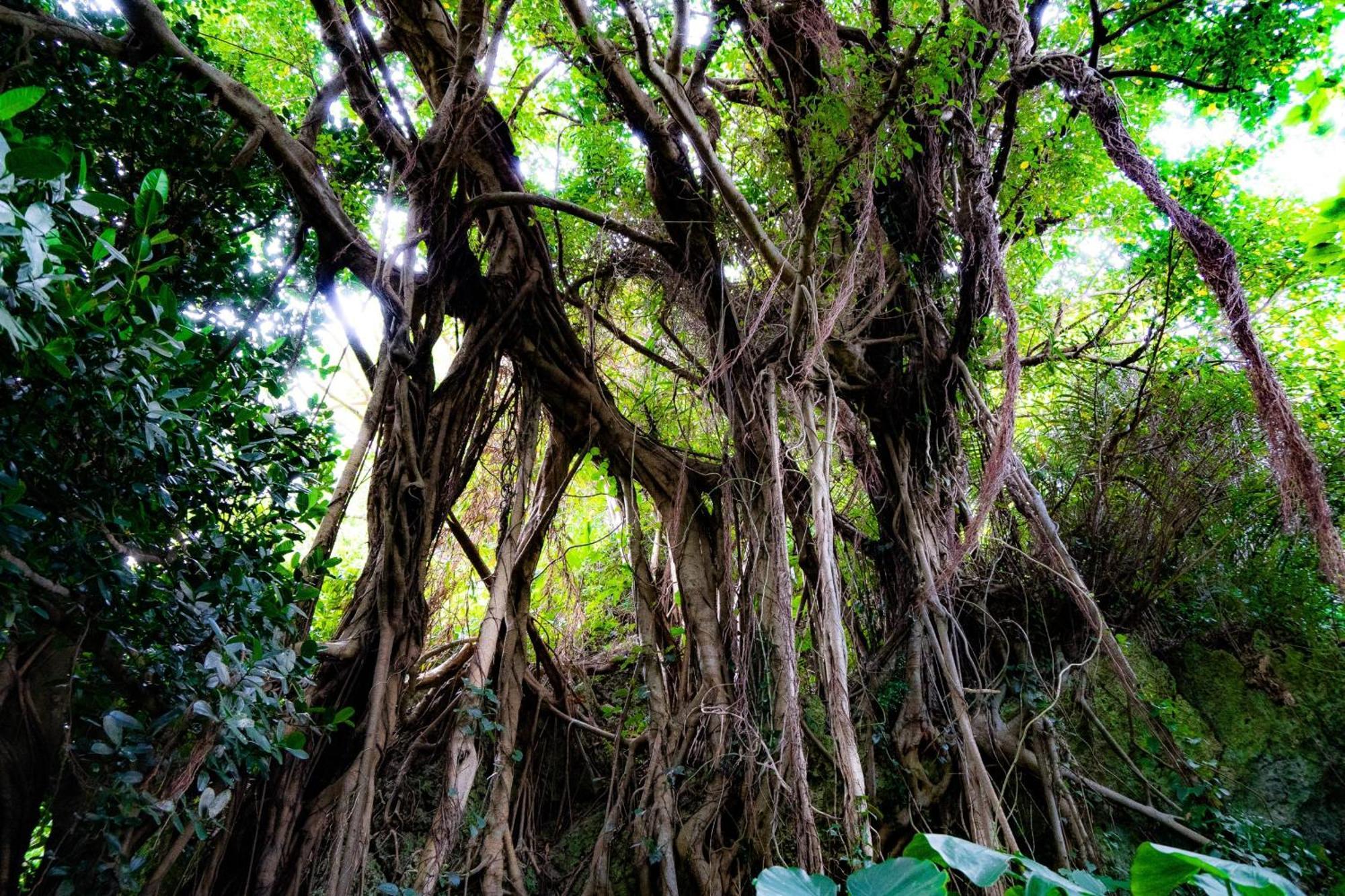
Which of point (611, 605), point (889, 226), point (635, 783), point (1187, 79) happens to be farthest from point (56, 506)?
point (1187, 79)

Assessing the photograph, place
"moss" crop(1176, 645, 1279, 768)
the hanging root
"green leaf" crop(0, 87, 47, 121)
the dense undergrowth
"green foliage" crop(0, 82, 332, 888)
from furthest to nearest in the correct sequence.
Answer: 1. "moss" crop(1176, 645, 1279, 768)
2. the hanging root
3. the dense undergrowth
4. "green foliage" crop(0, 82, 332, 888)
5. "green leaf" crop(0, 87, 47, 121)

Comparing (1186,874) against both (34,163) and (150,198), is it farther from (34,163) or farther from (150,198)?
(150,198)

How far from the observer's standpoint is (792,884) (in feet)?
2.05

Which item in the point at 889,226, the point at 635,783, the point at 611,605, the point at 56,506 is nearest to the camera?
the point at 56,506

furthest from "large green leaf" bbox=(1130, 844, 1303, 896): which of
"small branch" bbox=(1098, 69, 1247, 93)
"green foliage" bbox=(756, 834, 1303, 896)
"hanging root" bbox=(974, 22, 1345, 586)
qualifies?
"small branch" bbox=(1098, 69, 1247, 93)

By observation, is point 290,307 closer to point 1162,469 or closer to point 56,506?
point 56,506

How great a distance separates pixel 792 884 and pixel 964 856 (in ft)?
0.51

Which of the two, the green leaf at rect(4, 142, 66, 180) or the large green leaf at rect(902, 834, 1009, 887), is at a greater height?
the green leaf at rect(4, 142, 66, 180)

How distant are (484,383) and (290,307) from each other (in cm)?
72

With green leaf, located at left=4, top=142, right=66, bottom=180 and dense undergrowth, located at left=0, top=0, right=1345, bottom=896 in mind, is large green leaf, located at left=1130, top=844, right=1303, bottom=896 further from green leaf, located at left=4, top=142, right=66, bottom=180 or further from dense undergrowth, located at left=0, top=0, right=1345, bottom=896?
green leaf, located at left=4, top=142, right=66, bottom=180

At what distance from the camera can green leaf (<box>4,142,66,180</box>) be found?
815 mm

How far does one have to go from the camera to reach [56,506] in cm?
111

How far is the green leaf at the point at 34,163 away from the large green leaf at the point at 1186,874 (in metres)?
1.28

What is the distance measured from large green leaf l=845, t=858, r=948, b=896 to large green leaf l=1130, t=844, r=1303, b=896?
0.48 feet
